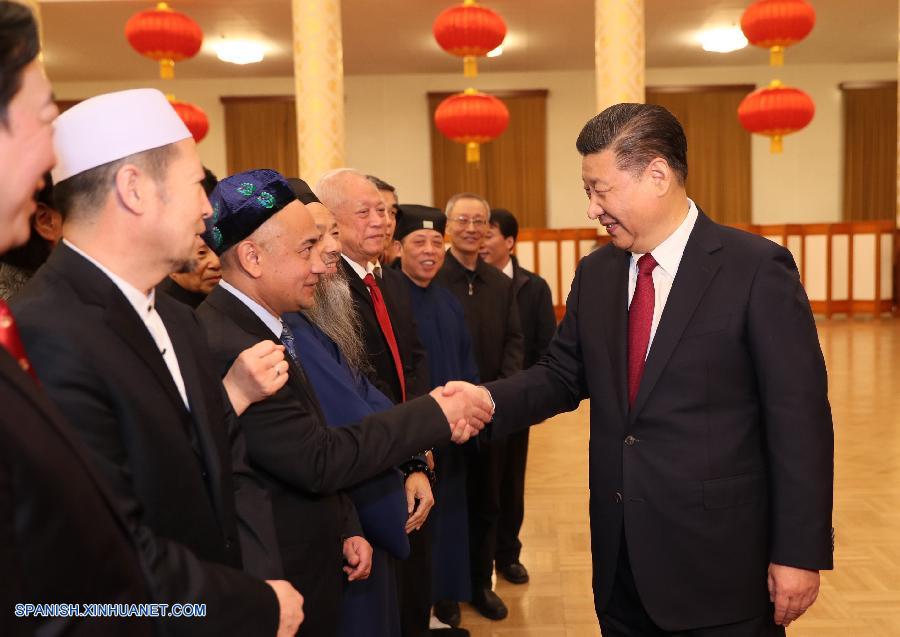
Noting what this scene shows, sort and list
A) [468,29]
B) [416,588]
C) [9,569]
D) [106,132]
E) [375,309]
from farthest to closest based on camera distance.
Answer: [468,29], [375,309], [416,588], [106,132], [9,569]

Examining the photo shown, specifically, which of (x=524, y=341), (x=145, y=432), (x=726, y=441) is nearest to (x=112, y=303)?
(x=145, y=432)

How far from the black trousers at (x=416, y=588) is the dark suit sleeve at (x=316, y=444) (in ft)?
3.41

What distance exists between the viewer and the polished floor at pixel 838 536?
3.31m

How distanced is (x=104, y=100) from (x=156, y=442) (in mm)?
609

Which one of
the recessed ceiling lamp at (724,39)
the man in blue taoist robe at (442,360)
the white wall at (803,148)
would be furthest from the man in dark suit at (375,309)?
the white wall at (803,148)

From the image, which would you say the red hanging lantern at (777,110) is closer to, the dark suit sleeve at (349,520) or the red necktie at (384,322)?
the red necktie at (384,322)

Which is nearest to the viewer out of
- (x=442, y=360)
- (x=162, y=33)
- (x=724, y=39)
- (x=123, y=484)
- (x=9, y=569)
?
(x=9, y=569)

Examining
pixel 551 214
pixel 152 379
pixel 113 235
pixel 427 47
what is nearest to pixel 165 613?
pixel 152 379

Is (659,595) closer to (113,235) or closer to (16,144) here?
(113,235)

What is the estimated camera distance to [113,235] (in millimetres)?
1343

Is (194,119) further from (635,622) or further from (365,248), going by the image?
(635,622)

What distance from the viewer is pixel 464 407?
2207 millimetres

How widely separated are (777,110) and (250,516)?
9.12 m

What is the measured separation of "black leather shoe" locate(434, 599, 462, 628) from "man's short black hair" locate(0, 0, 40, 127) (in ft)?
9.65
